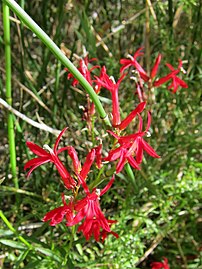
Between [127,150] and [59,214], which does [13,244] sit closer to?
[59,214]

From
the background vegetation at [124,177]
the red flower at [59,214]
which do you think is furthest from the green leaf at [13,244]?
the red flower at [59,214]

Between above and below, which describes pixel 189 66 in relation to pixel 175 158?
above

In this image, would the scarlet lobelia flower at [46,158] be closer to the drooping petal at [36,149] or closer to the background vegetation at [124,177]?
the drooping petal at [36,149]

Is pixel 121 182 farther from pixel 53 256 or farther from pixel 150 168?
pixel 53 256

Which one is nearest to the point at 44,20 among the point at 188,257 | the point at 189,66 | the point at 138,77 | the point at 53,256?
the point at 138,77

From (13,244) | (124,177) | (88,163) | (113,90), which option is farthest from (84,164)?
(124,177)

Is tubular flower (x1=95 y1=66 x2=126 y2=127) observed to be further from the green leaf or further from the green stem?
the green leaf

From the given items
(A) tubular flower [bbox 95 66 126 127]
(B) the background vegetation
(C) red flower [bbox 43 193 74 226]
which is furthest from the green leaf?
(A) tubular flower [bbox 95 66 126 127]

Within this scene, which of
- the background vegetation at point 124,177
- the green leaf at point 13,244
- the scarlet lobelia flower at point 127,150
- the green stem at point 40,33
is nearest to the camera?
the green stem at point 40,33
